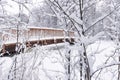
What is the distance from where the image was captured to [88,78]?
75.2 inches

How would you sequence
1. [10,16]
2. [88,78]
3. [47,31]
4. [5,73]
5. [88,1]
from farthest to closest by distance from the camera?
[47,31] → [5,73] → [10,16] → [88,1] → [88,78]

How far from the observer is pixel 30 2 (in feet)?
11.2

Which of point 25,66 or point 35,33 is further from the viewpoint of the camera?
point 35,33

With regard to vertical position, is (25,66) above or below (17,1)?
below

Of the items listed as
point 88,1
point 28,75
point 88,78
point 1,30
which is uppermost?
point 88,1

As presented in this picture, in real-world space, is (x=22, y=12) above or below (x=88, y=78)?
above

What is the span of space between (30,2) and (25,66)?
1.12 meters

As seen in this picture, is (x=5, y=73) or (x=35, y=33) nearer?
(x=5, y=73)

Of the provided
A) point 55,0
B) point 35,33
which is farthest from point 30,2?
point 35,33

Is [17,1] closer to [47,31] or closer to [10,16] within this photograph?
[10,16]

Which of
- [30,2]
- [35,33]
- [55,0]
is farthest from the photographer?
[35,33]

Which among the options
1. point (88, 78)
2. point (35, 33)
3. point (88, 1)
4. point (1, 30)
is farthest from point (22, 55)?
point (35, 33)

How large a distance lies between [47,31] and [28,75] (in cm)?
1527

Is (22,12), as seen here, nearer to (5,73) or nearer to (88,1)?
(5,73)
